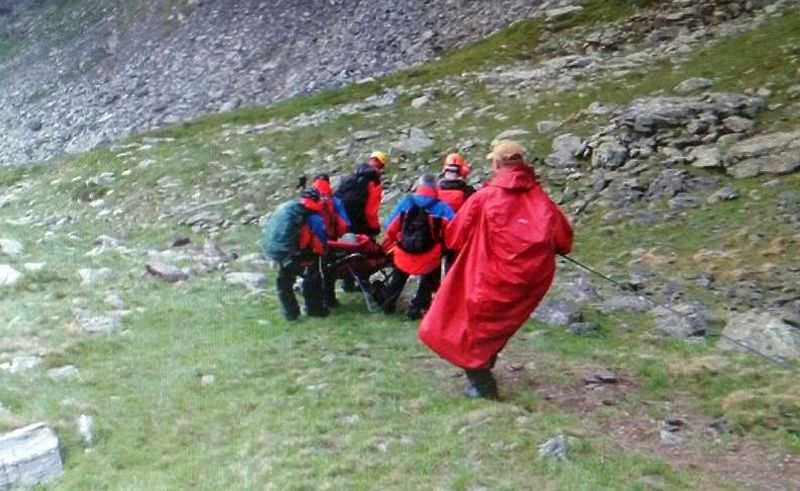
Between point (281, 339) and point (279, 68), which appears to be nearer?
point (281, 339)

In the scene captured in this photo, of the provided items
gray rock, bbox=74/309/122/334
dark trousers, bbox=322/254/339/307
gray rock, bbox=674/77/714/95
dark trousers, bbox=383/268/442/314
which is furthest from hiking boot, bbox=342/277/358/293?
gray rock, bbox=674/77/714/95

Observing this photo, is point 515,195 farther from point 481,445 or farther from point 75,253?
point 75,253

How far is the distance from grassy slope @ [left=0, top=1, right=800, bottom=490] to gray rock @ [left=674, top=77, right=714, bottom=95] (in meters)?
4.74

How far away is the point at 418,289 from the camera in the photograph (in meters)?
11.5

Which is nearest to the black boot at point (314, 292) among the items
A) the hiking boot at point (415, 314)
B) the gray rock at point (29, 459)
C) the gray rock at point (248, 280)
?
the hiking boot at point (415, 314)

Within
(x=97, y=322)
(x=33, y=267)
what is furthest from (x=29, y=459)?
(x=33, y=267)

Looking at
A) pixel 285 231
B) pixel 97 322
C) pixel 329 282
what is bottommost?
pixel 329 282

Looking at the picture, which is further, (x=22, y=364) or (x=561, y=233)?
(x=22, y=364)

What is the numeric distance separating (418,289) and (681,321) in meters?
2.82

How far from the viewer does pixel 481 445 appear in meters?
7.43

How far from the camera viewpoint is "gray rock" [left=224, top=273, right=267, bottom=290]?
44.8ft

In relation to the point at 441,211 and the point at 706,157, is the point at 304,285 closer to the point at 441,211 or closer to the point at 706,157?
the point at 441,211

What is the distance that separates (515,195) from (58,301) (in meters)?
6.85

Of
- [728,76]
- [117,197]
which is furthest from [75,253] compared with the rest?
[728,76]
